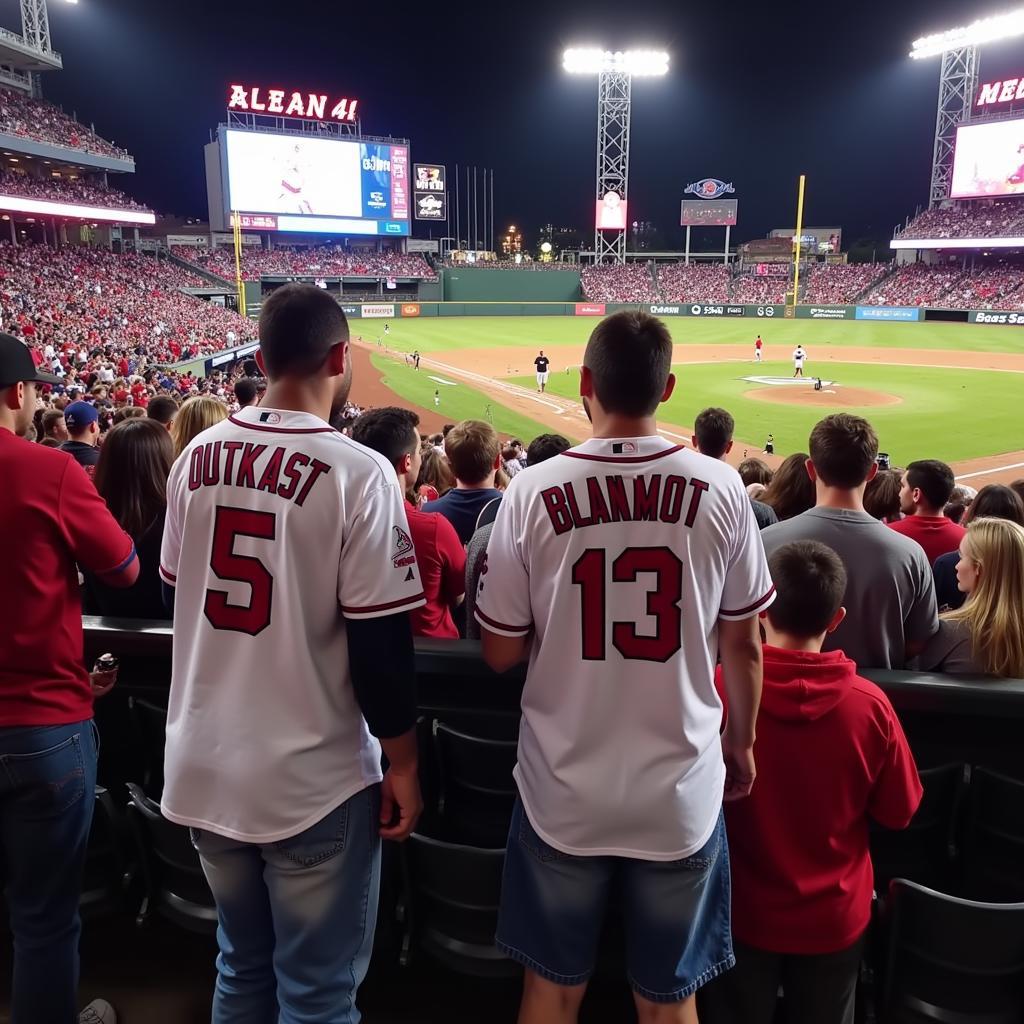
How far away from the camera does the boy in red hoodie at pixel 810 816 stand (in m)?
2.34

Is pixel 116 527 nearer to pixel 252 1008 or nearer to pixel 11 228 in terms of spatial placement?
pixel 252 1008

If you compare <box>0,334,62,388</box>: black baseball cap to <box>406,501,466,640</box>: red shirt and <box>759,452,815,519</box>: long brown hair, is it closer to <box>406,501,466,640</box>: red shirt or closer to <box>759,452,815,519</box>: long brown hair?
<box>406,501,466,640</box>: red shirt

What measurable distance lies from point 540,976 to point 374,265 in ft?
240

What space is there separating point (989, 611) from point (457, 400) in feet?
72.7

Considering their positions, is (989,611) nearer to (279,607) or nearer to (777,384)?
(279,607)

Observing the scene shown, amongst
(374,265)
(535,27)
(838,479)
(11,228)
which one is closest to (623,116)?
(535,27)

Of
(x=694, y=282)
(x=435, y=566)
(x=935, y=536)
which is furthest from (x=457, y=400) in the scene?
(x=694, y=282)

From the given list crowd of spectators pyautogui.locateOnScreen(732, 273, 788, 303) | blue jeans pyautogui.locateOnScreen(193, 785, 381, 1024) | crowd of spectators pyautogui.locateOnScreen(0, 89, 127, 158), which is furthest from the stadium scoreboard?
blue jeans pyautogui.locateOnScreen(193, 785, 381, 1024)

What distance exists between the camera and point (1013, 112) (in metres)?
57.3

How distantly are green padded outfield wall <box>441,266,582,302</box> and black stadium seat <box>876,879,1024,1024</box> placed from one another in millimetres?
68469

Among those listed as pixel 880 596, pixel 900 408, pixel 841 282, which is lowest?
pixel 900 408

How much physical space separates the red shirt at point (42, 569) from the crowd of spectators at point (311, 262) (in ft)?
212

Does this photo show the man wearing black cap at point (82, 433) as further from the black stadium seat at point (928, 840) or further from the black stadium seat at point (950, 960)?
→ the black stadium seat at point (950, 960)

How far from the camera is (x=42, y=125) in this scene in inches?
1708
